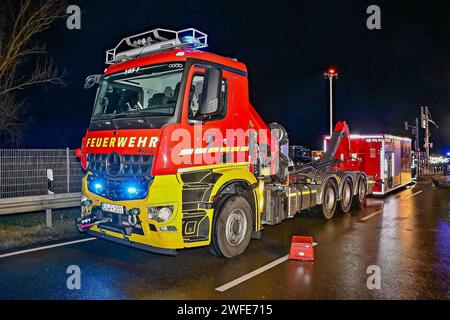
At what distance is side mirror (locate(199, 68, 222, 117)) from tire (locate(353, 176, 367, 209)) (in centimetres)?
801

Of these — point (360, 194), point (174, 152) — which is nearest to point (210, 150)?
point (174, 152)

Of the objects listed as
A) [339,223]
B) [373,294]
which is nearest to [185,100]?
[373,294]

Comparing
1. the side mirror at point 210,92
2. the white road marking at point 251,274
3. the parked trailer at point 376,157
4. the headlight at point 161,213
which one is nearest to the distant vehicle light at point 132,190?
the headlight at point 161,213

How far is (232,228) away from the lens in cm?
641

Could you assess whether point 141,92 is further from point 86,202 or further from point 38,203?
point 38,203

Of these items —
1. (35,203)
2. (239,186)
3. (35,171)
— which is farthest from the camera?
(35,171)

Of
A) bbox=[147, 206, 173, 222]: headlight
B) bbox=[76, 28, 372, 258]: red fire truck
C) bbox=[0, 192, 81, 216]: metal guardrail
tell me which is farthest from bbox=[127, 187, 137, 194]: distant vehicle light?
bbox=[0, 192, 81, 216]: metal guardrail

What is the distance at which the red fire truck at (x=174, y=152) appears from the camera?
5523 mm

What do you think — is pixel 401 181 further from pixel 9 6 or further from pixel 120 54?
pixel 9 6

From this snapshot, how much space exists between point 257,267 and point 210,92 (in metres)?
2.71

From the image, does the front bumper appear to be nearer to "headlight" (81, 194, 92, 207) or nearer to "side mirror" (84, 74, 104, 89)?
"headlight" (81, 194, 92, 207)

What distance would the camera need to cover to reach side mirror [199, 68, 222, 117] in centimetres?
564

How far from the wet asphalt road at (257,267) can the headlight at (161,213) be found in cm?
84

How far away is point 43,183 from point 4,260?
161 inches
